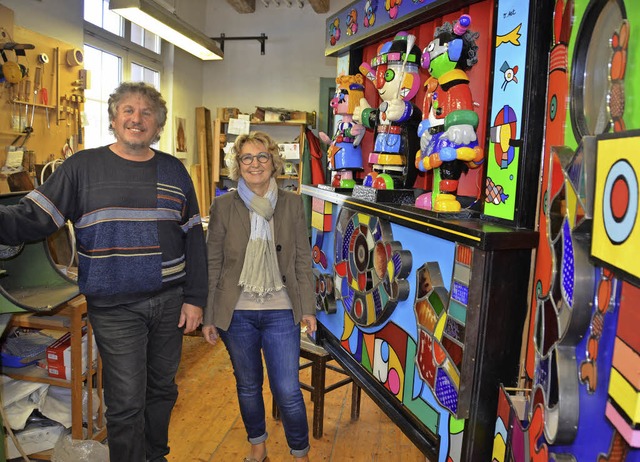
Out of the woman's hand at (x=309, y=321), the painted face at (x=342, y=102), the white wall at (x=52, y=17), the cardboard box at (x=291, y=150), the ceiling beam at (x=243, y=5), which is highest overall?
the ceiling beam at (x=243, y=5)

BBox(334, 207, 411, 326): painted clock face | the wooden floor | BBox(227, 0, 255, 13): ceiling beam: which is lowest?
the wooden floor

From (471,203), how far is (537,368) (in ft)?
2.53

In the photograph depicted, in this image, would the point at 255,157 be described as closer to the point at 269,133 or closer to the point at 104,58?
the point at 104,58

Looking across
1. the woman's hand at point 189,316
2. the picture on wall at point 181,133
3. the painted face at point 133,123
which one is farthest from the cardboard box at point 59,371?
the picture on wall at point 181,133

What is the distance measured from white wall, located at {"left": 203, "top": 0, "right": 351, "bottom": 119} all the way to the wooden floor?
10.9 ft

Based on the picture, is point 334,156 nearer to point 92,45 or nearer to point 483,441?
point 483,441

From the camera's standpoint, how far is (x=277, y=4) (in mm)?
5332

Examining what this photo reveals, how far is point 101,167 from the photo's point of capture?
1.65m

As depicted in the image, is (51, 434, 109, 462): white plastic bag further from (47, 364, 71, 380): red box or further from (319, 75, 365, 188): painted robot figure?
(319, 75, 365, 188): painted robot figure

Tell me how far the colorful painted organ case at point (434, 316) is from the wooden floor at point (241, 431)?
0.41 m

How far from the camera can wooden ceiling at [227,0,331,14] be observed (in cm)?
502

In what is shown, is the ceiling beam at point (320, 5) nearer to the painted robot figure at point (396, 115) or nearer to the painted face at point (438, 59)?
the painted robot figure at point (396, 115)

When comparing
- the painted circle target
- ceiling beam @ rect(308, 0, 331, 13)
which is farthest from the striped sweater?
ceiling beam @ rect(308, 0, 331, 13)

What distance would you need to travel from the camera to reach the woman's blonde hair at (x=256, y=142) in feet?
6.21
